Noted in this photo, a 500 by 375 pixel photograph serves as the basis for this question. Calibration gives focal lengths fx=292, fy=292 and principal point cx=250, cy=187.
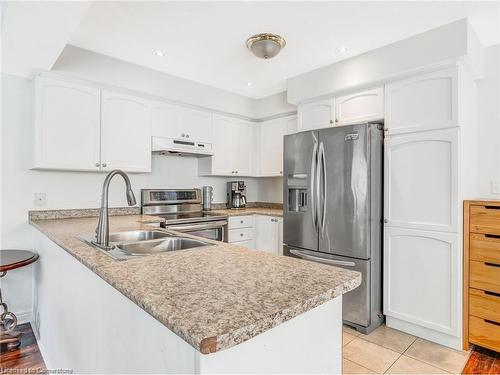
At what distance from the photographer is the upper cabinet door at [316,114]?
9.82 ft

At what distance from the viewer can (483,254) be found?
2.11 metres

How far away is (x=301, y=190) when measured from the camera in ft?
9.62

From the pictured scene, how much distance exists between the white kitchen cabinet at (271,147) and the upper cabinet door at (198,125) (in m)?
0.85

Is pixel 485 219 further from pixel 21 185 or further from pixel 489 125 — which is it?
pixel 21 185

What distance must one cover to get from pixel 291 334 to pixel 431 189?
2.02 metres

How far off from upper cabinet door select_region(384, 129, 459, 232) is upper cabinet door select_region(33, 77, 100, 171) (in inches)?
104

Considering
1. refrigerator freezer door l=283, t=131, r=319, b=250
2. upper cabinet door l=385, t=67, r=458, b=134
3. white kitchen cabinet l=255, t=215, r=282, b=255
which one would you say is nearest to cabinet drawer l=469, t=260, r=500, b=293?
upper cabinet door l=385, t=67, r=458, b=134

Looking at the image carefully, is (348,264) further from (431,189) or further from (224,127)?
(224,127)

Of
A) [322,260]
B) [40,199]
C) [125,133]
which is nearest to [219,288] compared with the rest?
[322,260]

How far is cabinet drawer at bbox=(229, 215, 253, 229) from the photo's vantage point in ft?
11.5

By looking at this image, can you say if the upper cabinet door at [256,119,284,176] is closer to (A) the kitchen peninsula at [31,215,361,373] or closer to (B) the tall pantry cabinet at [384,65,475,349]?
(B) the tall pantry cabinet at [384,65,475,349]

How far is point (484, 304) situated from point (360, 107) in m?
1.84

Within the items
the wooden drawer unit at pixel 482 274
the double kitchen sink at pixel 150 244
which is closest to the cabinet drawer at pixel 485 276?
the wooden drawer unit at pixel 482 274

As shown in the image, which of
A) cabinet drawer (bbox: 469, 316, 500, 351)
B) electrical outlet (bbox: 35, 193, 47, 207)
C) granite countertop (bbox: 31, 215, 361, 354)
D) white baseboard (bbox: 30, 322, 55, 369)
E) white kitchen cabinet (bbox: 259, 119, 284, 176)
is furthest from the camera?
white kitchen cabinet (bbox: 259, 119, 284, 176)
